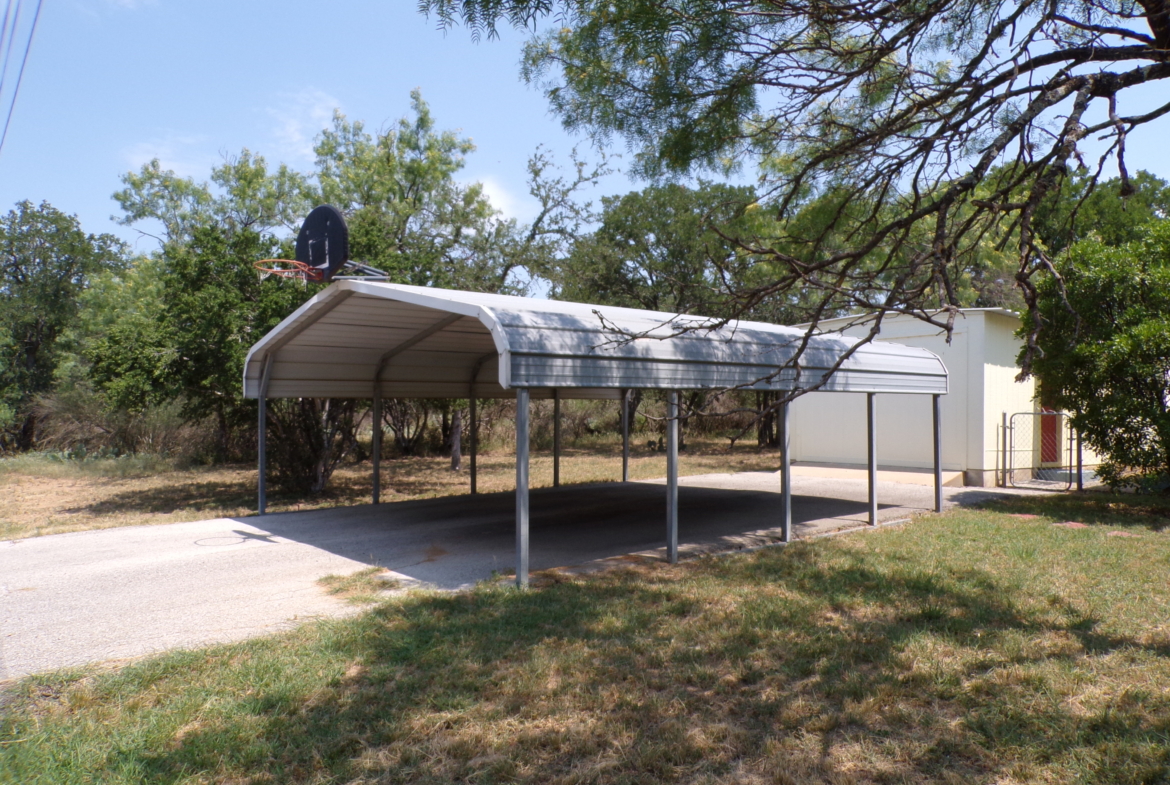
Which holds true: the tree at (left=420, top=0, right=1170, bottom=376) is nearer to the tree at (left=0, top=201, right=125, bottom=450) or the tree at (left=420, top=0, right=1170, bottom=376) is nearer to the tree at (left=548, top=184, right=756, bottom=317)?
the tree at (left=548, top=184, right=756, bottom=317)

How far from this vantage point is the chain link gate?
1504 centimetres

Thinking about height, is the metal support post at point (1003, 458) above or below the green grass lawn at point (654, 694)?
above

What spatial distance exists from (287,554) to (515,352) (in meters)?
3.73

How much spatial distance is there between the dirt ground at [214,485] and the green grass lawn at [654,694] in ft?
23.6

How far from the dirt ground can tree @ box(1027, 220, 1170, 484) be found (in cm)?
842

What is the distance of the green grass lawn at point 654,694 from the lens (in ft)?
11.3

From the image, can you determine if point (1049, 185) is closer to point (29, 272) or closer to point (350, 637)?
point (350, 637)

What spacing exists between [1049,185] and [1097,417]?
8790 millimetres

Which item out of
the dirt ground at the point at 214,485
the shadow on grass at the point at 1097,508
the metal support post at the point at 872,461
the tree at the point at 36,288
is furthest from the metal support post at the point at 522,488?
the tree at the point at 36,288

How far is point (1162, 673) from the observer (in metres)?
4.50

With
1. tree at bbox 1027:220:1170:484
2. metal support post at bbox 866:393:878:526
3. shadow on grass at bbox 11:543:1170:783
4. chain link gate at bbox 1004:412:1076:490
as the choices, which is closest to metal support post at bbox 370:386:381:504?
shadow on grass at bbox 11:543:1170:783

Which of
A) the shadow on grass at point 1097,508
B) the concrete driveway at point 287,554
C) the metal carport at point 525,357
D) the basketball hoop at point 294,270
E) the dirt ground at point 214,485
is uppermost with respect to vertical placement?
the basketball hoop at point 294,270

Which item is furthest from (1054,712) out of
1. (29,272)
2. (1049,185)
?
(29,272)

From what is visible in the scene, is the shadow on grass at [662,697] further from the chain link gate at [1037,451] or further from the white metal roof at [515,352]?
the chain link gate at [1037,451]
